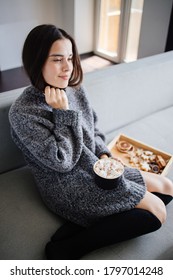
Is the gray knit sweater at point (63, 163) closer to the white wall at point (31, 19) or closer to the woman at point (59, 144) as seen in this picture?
the woman at point (59, 144)

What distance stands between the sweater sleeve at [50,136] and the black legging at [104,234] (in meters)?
0.25

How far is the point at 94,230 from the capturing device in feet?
3.10

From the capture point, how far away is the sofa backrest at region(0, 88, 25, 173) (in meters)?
1.18

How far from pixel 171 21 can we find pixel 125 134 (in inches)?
70.9

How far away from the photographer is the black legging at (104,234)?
0.93 meters

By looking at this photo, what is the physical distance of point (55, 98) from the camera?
1.01 metres

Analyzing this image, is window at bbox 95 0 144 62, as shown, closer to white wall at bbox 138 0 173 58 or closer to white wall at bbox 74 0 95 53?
white wall at bbox 74 0 95 53

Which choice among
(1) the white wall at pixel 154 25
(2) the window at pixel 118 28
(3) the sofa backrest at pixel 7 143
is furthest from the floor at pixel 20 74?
(3) the sofa backrest at pixel 7 143

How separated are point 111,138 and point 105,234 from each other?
2.42ft

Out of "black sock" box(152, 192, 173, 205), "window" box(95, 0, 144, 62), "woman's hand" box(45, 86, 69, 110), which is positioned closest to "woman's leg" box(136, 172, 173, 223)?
"black sock" box(152, 192, 173, 205)

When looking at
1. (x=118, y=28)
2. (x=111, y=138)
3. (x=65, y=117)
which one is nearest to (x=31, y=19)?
(x=118, y=28)

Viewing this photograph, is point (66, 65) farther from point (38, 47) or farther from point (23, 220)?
point (23, 220)
